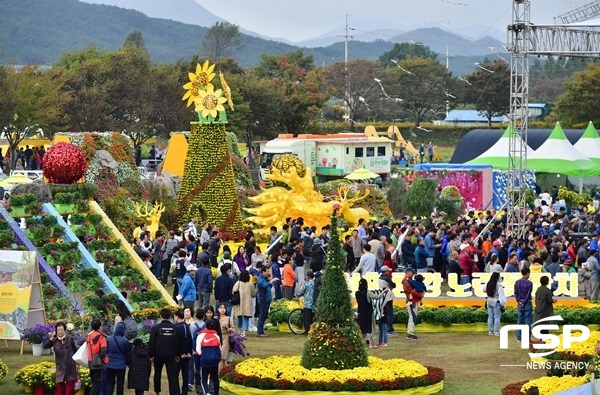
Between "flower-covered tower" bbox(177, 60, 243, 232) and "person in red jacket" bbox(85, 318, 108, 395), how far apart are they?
18338mm

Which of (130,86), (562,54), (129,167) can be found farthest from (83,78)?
(562,54)

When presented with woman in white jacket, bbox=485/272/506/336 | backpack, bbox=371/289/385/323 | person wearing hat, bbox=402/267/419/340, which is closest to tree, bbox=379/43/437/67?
woman in white jacket, bbox=485/272/506/336

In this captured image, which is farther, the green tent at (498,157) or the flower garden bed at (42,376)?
the green tent at (498,157)

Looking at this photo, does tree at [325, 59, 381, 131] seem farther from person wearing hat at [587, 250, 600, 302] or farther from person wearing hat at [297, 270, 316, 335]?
person wearing hat at [297, 270, 316, 335]

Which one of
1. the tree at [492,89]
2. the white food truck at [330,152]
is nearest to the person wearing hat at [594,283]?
the white food truck at [330,152]

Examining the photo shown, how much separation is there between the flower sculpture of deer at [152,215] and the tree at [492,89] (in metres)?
69.3

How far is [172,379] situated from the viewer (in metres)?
17.2

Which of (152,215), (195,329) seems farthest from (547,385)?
(152,215)

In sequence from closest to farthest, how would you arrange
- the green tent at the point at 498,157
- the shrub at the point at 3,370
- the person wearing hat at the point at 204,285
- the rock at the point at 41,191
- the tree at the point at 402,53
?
1. the shrub at the point at 3,370
2. the person wearing hat at the point at 204,285
3. the rock at the point at 41,191
4. the green tent at the point at 498,157
5. the tree at the point at 402,53

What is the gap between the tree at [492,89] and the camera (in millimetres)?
102188

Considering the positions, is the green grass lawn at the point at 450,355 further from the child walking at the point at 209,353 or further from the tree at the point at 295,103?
the tree at the point at 295,103

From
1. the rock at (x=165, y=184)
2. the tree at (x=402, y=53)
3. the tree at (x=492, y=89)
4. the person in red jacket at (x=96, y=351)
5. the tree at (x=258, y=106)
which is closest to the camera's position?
the person in red jacket at (x=96, y=351)

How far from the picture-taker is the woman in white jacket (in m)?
22.8

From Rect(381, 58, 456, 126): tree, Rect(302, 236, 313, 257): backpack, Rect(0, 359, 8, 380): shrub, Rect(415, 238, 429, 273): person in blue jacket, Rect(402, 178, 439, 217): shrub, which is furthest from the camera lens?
Rect(381, 58, 456, 126): tree
